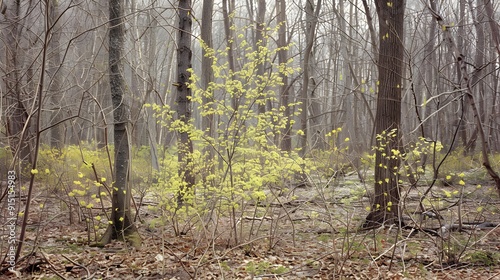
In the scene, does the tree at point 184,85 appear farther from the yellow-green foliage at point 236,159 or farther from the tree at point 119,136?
the tree at point 119,136

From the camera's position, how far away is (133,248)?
6.14 meters

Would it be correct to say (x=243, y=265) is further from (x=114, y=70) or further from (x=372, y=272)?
(x=114, y=70)

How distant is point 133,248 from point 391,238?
4145 mm

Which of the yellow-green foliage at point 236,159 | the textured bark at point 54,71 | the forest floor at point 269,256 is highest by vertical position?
the textured bark at point 54,71

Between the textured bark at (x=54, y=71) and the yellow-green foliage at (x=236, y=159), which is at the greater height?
the textured bark at (x=54, y=71)

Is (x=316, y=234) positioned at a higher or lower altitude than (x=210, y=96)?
lower

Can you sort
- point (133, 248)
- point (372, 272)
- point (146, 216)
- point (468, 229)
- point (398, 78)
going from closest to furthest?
point (372, 272) → point (133, 248) → point (468, 229) → point (398, 78) → point (146, 216)

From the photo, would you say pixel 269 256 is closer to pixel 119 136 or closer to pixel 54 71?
pixel 119 136

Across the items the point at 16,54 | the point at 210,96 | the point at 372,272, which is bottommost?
the point at 372,272

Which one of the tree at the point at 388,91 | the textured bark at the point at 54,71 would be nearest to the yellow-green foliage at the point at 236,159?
the textured bark at the point at 54,71

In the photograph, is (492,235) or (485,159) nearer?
(485,159)

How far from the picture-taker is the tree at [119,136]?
6.28m

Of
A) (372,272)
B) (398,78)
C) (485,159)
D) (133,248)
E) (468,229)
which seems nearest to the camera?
(485,159)

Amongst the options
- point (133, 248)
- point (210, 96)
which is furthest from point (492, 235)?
point (133, 248)
